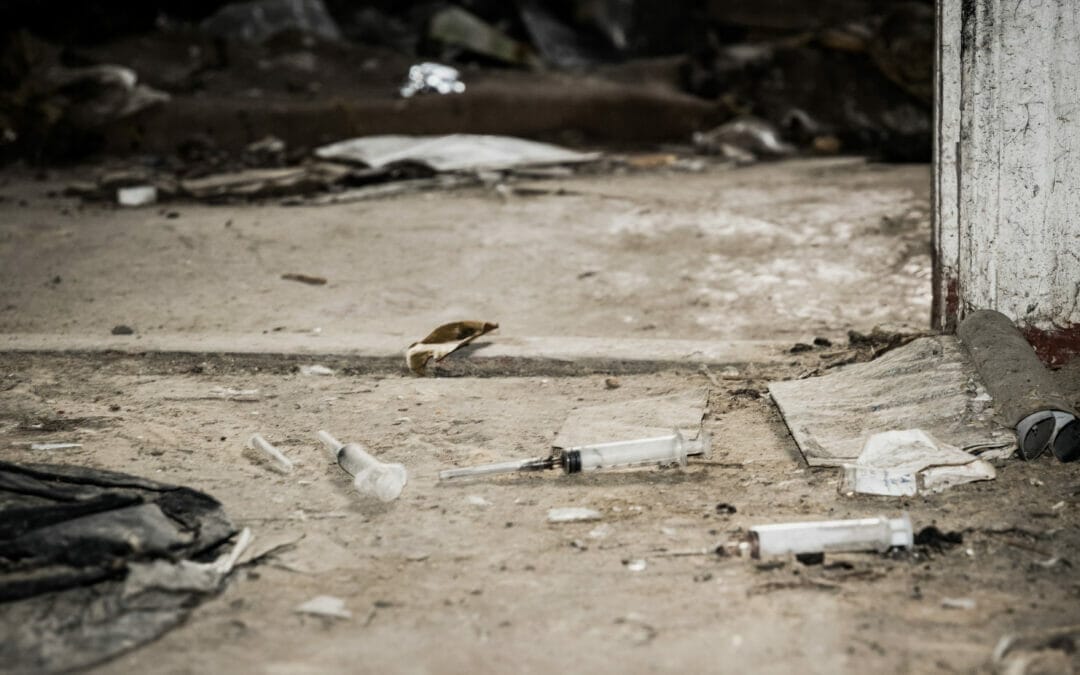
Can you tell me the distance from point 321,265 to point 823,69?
3.90 m

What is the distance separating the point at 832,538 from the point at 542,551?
0.44 meters

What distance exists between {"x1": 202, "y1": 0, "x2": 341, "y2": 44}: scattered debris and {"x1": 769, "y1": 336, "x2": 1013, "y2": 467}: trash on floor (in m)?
5.90

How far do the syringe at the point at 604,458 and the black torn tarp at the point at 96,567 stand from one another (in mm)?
468

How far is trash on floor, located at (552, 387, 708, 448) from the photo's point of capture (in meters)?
2.13

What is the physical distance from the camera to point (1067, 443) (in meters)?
1.92

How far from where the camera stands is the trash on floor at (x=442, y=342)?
2.63 m

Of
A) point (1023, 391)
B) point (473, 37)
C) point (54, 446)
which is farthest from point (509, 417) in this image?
point (473, 37)

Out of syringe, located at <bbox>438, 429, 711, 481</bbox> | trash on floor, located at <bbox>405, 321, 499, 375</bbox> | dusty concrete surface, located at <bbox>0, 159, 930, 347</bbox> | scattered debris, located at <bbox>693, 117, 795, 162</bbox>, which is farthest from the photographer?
scattered debris, located at <bbox>693, 117, 795, 162</bbox>

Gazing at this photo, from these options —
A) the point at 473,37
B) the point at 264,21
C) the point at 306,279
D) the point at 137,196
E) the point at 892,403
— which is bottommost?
the point at 892,403

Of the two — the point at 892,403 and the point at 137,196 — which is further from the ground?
the point at 137,196

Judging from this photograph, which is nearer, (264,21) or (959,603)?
(959,603)

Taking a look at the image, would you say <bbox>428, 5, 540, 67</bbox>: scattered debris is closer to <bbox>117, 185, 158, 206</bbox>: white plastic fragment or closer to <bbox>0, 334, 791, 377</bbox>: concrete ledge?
<bbox>117, 185, 158, 206</bbox>: white plastic fragment

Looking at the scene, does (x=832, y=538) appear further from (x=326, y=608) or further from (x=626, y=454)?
(x=326, y=608)

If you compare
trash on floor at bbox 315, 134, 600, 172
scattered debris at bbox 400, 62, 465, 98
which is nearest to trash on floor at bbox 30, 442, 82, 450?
trash on floor at bbox 315, 134, 600, 172
